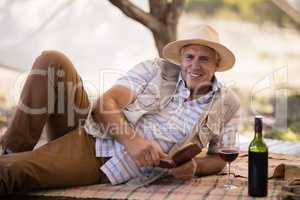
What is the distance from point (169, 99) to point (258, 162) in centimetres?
53

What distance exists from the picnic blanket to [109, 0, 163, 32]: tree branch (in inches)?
64.9

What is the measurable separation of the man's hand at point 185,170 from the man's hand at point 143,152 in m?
0.11

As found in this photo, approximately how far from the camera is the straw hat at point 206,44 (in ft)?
7.00

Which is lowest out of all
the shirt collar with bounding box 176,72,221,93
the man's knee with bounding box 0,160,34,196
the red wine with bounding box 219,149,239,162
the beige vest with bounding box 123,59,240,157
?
the man's knee with bounding box 0,160,34,196

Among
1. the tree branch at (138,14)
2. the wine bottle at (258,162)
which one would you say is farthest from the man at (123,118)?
the tree branch at (138,14)

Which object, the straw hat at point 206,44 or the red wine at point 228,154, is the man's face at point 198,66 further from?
the red wine at point 228,154

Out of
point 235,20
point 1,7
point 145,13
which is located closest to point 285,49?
point 235,20

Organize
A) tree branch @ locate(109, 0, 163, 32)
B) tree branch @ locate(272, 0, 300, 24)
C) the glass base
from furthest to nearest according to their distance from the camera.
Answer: tree branch @ locate(272, 0, 300, 24), tree branch @ locate(109, 0, 163, 32), the glass base

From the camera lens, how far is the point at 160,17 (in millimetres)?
3572

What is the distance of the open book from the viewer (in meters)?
1.87

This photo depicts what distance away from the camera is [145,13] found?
354 centimetres

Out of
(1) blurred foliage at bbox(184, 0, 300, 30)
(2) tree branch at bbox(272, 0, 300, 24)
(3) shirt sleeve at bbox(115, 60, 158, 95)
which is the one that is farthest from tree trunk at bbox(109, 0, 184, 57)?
(3) shirt sleeve at bbox(115, 60, 158, 95)

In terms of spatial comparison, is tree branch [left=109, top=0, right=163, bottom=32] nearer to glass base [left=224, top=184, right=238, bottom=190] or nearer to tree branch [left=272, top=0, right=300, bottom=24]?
tree branch [left=272, top=0, right=300, bottom=24]

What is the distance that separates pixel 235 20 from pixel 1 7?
176 centimetres
